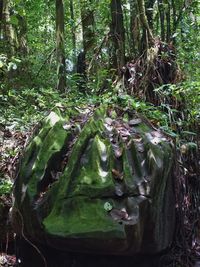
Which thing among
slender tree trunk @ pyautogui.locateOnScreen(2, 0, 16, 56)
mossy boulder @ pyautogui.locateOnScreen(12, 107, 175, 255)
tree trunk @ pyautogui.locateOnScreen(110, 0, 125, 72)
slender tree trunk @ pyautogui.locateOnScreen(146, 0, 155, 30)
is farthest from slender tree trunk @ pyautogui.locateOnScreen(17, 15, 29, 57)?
mossy boulder @ pyautogui.locateOnScreen(12, 107, 175, 255)

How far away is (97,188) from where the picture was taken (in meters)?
3.96

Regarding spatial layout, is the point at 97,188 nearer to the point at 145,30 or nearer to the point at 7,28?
the point at 145,30

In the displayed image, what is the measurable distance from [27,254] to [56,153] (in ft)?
3.74

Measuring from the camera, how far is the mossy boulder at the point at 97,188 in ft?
12.6

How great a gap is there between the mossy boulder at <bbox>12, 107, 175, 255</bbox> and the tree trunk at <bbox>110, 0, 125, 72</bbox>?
3.07m

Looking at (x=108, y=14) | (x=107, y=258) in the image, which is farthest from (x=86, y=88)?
(x=107, y=258)

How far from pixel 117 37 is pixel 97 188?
4.50m

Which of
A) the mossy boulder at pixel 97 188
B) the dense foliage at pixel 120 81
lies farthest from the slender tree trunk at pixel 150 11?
the mossy boulder at pixel 97 188

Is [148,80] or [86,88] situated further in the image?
[86,88]

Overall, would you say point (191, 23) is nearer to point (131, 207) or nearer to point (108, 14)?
point (108, 14)

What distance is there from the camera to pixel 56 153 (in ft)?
14.3

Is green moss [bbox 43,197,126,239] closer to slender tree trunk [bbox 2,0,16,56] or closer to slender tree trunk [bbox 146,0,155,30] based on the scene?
slender tree trunk [bbox 2,0,16,56]

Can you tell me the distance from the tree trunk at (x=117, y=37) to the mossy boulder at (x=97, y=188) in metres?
3.07

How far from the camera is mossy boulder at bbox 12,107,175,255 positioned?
3.83m
